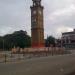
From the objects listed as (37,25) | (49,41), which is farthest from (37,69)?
(49,41)

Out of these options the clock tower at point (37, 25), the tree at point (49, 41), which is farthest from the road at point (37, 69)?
the tree at point (49, 41)

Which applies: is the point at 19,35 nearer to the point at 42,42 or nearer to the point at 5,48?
the point at 5,48

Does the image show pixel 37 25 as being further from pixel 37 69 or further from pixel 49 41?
pixel 37 69

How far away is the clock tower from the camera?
125963mm

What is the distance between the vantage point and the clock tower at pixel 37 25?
12596cm

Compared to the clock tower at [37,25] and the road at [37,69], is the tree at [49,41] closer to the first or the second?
the clock tower at [37,25]

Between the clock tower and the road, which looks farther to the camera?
the clock tower

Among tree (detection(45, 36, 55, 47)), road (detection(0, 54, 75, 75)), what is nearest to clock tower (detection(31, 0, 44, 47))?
tree (detection(45, 36, 55, 47))

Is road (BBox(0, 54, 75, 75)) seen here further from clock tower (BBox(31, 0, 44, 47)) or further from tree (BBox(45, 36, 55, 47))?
tree (BBox(45, 36, 55, 47))

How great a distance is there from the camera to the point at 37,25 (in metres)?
126

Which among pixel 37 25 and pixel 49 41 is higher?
pixel 37 25

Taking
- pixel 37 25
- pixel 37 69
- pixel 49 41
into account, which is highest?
pixel 37 25

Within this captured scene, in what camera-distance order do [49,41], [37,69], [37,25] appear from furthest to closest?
[49,41]
[37,25]
[37,69]

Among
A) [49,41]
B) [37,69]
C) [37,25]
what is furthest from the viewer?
[49,41]
